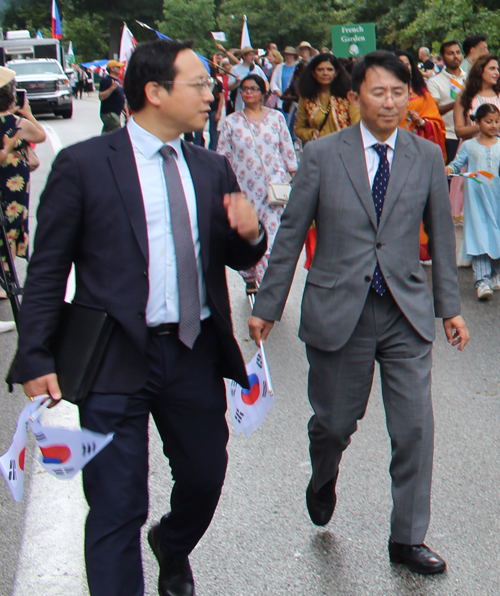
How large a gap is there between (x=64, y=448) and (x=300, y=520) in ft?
4.77

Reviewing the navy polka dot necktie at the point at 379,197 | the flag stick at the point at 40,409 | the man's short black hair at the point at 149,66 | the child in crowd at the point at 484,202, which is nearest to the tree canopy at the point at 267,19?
the man's short black hair at the point at 149,66

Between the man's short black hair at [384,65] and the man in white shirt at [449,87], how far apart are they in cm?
600

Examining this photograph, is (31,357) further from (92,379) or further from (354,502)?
(354,502)

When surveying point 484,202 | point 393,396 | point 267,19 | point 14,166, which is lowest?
point 267,19

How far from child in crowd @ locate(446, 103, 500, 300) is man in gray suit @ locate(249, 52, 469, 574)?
407cm

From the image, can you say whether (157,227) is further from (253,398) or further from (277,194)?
(277,194)

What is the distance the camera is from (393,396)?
3.24m

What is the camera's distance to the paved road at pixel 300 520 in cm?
318

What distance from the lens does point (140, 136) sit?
275cm

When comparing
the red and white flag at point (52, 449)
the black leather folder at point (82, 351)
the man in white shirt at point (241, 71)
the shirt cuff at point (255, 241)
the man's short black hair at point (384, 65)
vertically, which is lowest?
the man in white shirt at point (241, 71)

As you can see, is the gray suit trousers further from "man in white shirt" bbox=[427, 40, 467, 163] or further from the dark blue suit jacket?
"man in white shirt" bbox=[427, 40, 467, 163]

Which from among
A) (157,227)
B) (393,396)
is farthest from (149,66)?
(393,396)

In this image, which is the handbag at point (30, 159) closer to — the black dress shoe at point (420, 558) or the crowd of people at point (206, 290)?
the crowd of people at point (206, 290)

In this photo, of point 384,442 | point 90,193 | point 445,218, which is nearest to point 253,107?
point 384,442
